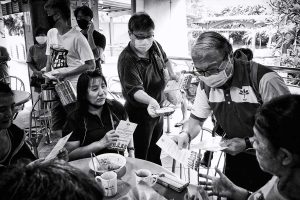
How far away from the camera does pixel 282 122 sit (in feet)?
3.35

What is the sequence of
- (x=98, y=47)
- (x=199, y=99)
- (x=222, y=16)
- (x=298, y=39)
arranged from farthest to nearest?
(x=222, y=16) → (x=298, y=39) → (x=98, y=47) → (x=199, y=99)

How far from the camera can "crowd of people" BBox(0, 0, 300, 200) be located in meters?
0.69

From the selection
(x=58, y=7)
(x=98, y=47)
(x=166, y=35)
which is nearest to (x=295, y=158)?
(x=58, y=7)

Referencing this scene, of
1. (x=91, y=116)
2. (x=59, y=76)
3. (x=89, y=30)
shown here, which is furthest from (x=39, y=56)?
(x=91, y=116)

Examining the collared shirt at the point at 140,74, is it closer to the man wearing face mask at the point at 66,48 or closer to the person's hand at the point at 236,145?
the man wearing face mask at the point at 66,48

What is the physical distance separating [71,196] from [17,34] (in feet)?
21.9

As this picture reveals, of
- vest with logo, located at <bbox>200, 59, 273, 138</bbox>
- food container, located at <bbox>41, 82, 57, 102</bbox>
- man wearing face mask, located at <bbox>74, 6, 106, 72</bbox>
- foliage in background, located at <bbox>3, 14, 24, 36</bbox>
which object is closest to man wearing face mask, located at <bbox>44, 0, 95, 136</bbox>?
food container, located at <bbox>41, 82, 57, 102</bbox>

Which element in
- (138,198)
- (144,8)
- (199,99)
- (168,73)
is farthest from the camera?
(144,8)

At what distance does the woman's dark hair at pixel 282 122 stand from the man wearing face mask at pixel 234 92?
0.49 meters

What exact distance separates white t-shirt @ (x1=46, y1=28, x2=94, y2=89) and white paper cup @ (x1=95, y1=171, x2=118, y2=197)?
1755 millimetres

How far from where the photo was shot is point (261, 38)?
5188mm

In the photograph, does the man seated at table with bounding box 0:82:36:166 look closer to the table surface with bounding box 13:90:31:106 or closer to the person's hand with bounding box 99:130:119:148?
the person's hand with bounding box 99:130:119:148

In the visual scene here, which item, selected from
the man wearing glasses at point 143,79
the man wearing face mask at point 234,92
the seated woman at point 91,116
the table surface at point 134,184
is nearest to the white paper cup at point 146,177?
the table surface at point 134,184

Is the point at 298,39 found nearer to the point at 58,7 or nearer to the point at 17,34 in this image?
the point at 58,7
